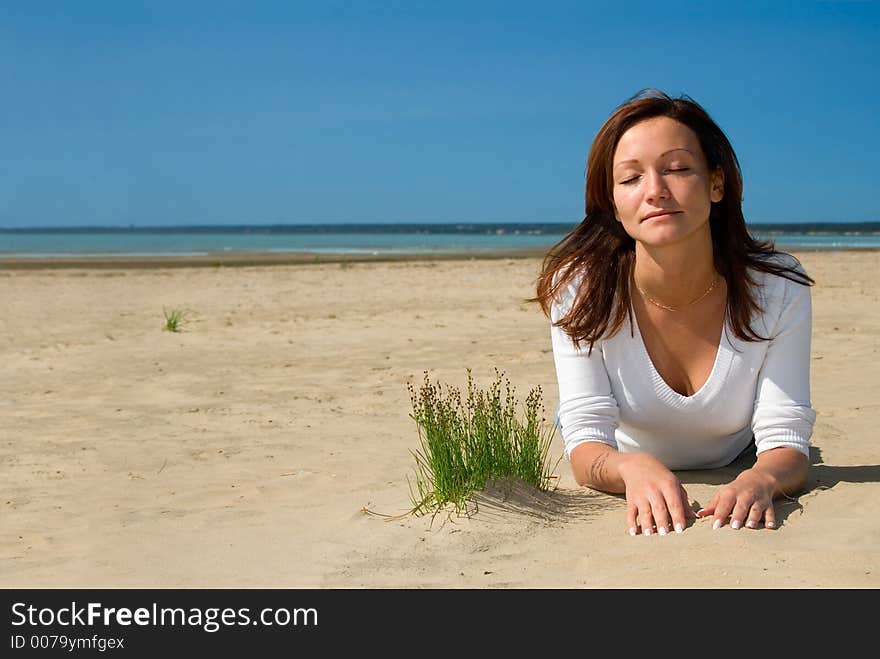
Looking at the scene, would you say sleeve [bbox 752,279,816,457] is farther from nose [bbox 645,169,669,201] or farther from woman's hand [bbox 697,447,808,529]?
nose [bbox 645,169,669,201]

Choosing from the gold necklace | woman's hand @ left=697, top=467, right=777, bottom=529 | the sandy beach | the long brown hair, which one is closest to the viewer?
the sandy beach

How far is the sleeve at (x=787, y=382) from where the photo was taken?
393cm

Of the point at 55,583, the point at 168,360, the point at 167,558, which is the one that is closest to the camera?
the point at 55,583

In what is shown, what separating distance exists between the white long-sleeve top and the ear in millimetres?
372

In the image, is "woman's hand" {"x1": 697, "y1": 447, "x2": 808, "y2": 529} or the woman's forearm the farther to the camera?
the woman's forearm

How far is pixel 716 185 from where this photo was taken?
3846 mm

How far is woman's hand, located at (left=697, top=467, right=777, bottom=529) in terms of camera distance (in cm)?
351

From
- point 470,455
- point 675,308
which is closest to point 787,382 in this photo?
point 675,308

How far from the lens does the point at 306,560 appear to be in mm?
3695

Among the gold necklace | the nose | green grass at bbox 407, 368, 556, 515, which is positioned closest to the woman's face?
the nose

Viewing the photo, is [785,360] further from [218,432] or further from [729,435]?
[218,432]

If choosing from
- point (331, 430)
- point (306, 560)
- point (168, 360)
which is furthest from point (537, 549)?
point (168, 360)

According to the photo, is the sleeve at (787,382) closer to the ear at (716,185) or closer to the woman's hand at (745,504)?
the woman's hand at (745,504)
